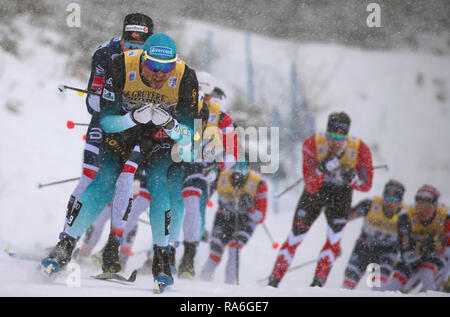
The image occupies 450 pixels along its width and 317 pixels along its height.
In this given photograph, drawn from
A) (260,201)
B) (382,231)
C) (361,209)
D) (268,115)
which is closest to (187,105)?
(260,201)

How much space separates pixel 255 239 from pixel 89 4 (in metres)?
5.95

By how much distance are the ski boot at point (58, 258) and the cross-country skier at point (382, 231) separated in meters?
4.03

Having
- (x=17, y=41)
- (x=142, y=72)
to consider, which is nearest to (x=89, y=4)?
(x=17, y=41)

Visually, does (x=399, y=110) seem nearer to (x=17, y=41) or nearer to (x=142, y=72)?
(x=17, y=41)

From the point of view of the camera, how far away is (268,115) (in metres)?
12.9

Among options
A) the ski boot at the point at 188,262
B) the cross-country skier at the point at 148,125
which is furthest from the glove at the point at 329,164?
the cross-country skier at the point at 148,125

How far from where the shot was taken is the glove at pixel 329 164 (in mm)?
5344

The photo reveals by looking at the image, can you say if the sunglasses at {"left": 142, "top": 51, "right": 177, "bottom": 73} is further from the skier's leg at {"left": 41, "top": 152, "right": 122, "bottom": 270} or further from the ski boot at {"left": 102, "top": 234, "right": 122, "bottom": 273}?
the ski boot at {"left": 102, "top": 234, "right": 122, "bottom": 273}

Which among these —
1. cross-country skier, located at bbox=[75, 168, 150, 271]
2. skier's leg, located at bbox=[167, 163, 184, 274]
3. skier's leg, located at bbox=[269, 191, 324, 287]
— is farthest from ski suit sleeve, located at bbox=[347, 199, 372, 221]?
skier's leg, located at bbox=[167, 163, 184, 274]

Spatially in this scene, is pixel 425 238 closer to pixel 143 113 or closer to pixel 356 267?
pixel 356 267

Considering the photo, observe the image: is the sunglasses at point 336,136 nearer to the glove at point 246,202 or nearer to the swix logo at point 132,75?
the glove at point 246,202

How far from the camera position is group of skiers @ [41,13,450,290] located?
3326mm

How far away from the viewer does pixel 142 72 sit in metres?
3.40

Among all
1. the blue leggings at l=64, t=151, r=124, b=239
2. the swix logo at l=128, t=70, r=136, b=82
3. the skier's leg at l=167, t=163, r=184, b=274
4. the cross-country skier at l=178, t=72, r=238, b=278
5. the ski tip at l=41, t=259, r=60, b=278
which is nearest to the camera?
the ski tip at l=41, t=259, r=60, b=278
